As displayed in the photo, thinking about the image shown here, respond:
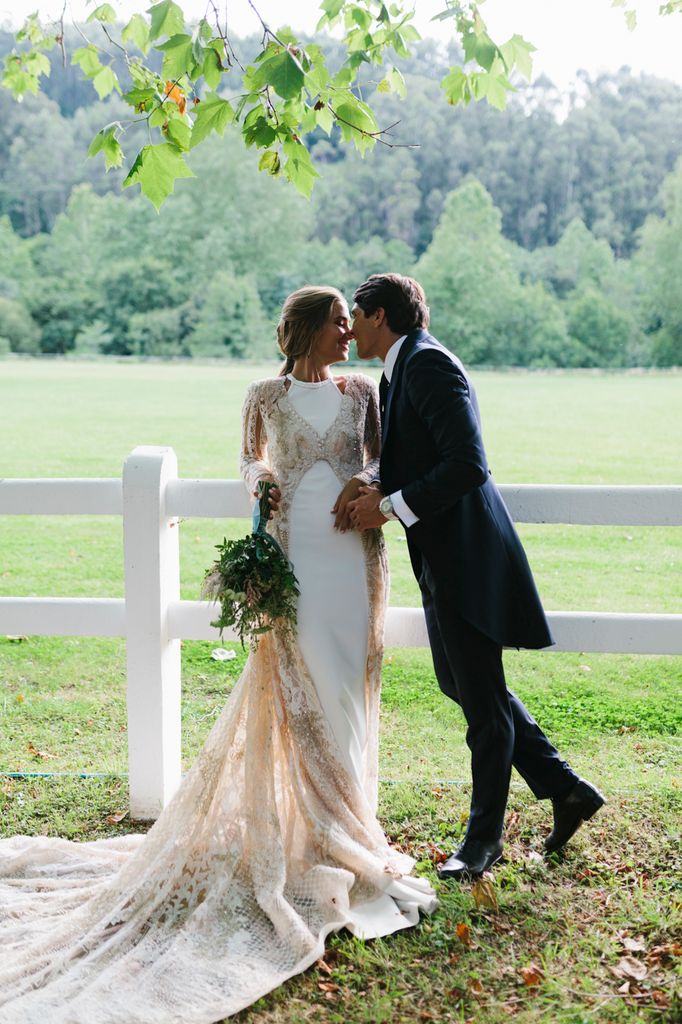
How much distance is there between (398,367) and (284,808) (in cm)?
162

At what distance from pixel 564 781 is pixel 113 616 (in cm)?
194

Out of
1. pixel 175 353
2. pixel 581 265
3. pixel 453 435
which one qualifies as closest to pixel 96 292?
pixel 175 353

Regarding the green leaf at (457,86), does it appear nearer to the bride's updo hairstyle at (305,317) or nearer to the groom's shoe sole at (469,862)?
the bride's updo hairstyle at (305,317)

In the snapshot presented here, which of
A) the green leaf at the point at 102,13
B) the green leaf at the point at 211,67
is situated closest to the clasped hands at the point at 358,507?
the green leaf at the point at 211,67

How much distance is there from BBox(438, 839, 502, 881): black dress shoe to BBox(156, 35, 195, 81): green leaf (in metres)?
2.87

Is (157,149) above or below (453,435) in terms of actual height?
above

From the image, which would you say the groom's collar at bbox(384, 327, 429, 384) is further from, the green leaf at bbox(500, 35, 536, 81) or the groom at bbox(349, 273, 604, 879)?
the green leaf at bbox(500, 35, 536, 81)

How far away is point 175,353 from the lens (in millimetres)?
45625

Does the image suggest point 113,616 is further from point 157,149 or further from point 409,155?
point 409,155

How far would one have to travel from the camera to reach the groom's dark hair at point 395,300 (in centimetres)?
371

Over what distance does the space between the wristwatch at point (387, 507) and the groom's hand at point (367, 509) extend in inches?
0.9

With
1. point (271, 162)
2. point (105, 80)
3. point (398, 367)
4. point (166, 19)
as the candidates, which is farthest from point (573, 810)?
point (105, 80)

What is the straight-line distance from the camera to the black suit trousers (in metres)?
3.69

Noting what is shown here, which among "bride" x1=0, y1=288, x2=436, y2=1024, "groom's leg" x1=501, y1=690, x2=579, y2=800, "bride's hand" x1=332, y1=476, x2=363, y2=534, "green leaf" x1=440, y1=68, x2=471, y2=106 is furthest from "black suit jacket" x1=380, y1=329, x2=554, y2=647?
"green leaf" x1=440, y1=68, x2=471, y2=106
